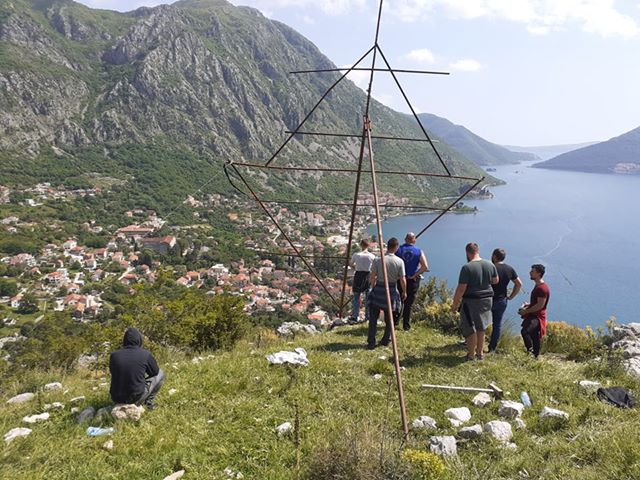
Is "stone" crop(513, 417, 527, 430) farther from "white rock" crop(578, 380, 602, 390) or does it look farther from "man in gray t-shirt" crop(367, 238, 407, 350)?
"man in gray t-shirt" crop(367, 238, 407, 350)

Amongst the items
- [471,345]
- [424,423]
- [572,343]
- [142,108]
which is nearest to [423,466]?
[424,423]

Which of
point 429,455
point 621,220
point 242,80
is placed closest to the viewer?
point 429,455

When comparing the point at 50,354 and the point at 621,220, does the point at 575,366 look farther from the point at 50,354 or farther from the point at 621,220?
the point at 621,220

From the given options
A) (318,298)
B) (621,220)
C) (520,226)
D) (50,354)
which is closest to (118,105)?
(318,298)

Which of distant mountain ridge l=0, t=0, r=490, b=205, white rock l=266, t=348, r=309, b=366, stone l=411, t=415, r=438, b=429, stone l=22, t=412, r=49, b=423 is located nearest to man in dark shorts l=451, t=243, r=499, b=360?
stone l=411, t=415, r=438, b=429

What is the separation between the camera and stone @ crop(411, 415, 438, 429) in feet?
13.9

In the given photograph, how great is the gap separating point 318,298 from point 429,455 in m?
53.0

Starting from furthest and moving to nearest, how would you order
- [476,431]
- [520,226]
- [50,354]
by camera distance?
1. [520,226]
2. [50,354]
3. [476,431]

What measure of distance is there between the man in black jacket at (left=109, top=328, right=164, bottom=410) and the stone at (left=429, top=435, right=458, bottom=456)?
336 centimetres

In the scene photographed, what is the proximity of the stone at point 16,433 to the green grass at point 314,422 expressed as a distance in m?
0.08

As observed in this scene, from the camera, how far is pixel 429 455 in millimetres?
3049

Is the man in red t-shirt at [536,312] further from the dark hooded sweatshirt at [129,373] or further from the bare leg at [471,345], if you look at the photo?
the dark hooded sweatshirt at [129,373]

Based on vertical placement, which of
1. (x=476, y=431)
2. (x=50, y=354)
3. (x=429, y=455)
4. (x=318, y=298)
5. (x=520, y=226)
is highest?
(x=429, y=455)

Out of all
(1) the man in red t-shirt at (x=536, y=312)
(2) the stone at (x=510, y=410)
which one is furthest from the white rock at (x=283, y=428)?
(1) the man in red t-shirt at (x=536, y=312)
